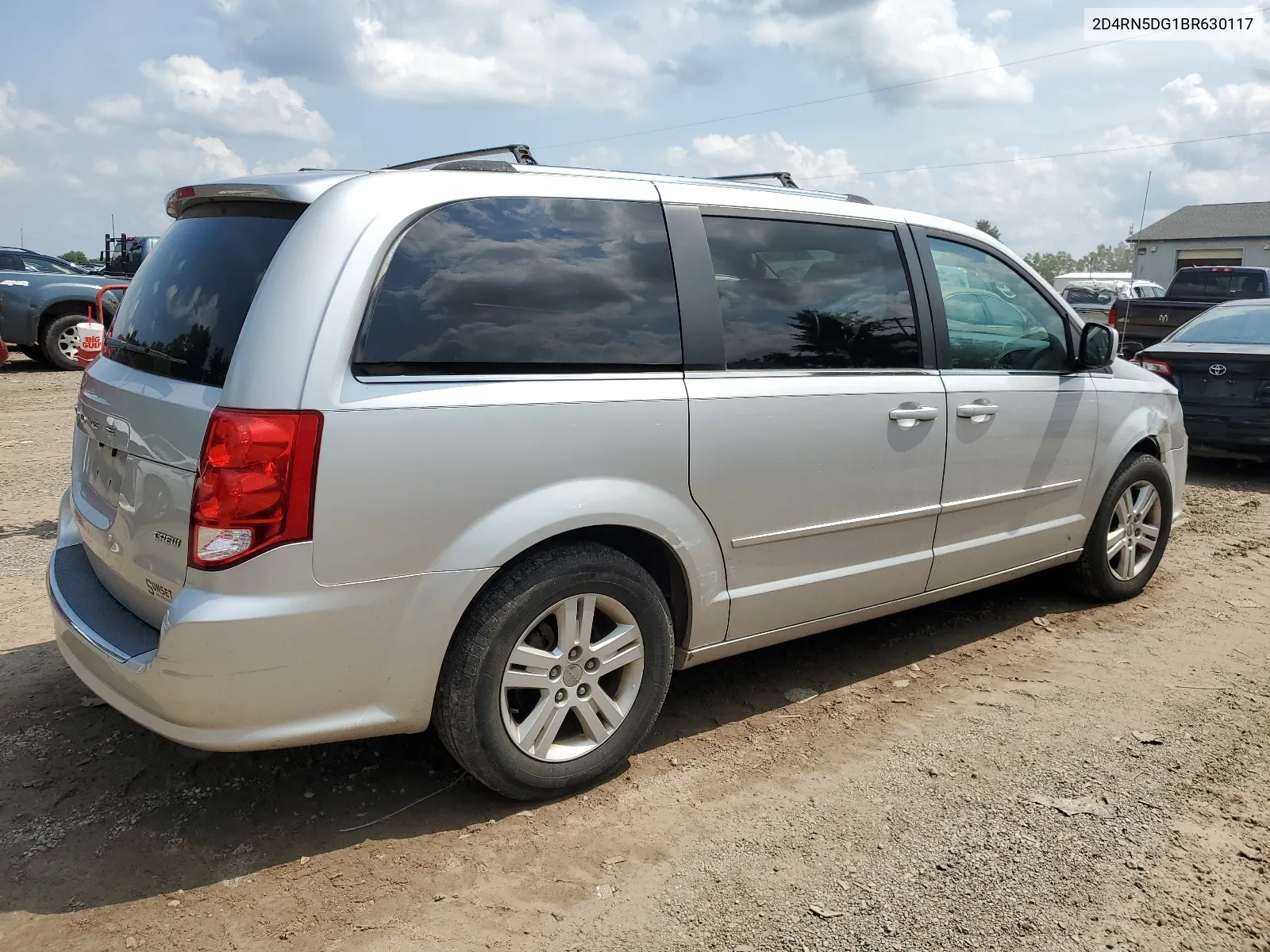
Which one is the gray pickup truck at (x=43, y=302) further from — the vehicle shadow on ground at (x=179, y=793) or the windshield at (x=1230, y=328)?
the windshield at (x=1230, y=328)

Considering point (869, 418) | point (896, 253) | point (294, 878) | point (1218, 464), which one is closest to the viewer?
point (294, 878)

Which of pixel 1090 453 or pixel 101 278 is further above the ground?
pixel 101 278

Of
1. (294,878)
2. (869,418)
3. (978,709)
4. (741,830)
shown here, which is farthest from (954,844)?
(294,878)

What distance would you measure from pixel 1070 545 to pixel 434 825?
3.30 metres

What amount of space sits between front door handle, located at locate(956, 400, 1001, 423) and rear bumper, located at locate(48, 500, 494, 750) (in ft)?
7.15

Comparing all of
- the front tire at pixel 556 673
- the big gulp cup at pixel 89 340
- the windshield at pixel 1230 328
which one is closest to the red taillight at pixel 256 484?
→ the front tire at pixel 556 673

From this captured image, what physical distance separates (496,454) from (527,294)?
20.0 inches

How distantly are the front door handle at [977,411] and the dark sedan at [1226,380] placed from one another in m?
4.54

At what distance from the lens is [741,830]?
306cm

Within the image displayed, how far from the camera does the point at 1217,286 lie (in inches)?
655

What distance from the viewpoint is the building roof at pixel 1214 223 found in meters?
46.7

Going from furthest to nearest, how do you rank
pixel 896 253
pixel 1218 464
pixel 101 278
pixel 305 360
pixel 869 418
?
pixel 101 278 < pixel 1218 464 < pixel 896 253 < pixel 869 418 < pixel 305 360

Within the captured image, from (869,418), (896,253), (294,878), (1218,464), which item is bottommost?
(294,878)

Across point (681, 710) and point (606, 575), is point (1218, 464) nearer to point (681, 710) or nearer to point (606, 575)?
point (681, 710)
